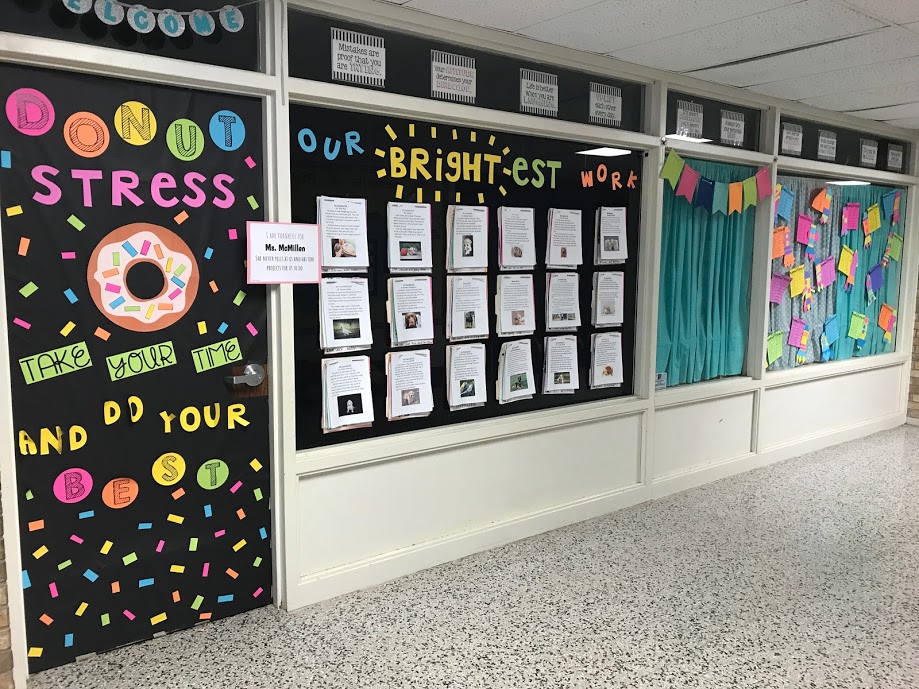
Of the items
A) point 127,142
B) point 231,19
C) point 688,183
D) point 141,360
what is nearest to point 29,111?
point 127,142

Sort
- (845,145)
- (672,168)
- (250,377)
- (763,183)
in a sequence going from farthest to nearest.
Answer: (845,145) < (763,183) < (672,168) < (250,377)

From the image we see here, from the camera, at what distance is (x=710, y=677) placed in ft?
7.84

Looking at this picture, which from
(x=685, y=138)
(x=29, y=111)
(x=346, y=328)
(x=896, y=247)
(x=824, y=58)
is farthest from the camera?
(x=896, y=247)

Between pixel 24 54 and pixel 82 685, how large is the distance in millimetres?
1977

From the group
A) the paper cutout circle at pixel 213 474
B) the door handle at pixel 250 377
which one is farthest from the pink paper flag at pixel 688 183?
the paper cutout circle at pixel 213 474

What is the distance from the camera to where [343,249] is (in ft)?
9.23

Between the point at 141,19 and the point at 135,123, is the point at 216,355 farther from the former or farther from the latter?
the point at 141,19

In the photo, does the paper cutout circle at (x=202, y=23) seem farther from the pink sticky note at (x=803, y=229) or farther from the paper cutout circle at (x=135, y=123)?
the pink sticky note at (x=803, y=229)

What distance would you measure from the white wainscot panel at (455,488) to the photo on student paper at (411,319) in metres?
0.59

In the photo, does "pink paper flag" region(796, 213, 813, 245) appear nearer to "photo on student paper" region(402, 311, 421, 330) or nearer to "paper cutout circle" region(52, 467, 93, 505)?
"photo on student paper" region(402, 311, 421, 330)

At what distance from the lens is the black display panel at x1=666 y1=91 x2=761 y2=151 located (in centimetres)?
390

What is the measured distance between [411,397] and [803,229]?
326 centimetres

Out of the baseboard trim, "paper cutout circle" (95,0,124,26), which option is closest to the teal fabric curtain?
the baseboard trim

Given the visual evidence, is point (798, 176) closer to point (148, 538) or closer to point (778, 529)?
point (778, 529)
